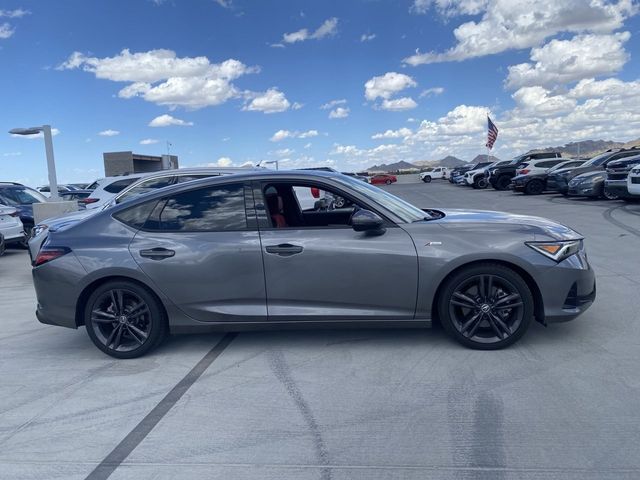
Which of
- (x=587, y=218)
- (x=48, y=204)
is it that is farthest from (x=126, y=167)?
(x=587, y=218)

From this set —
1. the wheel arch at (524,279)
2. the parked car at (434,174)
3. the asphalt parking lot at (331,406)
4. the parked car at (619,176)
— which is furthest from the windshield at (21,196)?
the parked car at (434,174)

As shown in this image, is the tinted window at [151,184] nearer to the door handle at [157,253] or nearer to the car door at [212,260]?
the car door at [212,260]

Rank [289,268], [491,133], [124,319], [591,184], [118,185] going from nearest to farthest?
[289,268]
[124,319]
[118,185]
[591,184]
[491,133]

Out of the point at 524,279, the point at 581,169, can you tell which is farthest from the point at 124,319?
the point at 581,169

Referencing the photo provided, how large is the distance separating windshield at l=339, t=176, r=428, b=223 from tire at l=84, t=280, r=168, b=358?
2059 millimetres

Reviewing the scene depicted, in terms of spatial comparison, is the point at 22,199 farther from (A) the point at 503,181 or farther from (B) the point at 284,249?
(A) the point at 503,181

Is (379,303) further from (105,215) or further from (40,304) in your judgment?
(40,304)

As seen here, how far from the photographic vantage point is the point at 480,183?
34.3 meters

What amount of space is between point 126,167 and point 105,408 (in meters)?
48.6

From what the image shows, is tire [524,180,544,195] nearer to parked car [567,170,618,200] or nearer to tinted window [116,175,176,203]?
parked car [567,170,618,200]

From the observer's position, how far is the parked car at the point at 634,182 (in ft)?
48.7

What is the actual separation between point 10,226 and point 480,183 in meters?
28.4

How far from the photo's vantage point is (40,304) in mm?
5102

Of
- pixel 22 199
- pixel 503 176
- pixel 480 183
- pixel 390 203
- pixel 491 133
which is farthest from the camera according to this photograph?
pixel 491 133
